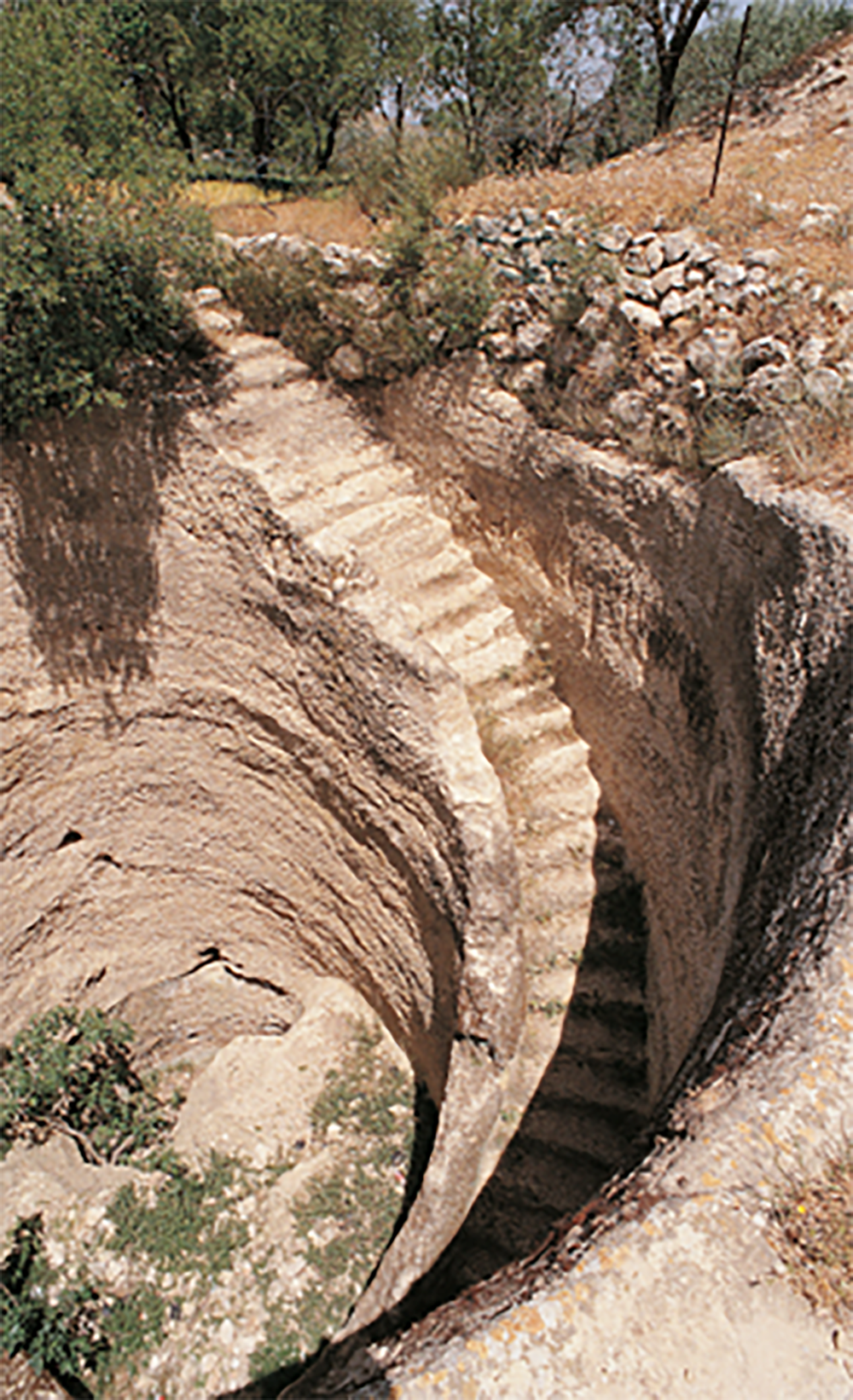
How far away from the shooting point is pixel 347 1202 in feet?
20.9

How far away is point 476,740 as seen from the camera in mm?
5820

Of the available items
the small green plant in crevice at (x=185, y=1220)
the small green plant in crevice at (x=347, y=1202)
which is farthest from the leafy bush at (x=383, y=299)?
the small green plant in crevice at (x=185, y=1220)

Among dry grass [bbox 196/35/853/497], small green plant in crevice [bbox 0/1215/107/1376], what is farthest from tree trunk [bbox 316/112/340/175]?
small green plant in crevice [bbox 0/1215/107/1376]

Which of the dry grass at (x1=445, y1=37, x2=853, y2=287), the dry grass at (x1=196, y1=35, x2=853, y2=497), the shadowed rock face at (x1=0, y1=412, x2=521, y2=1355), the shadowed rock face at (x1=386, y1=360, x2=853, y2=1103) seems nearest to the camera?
the shadowed rock face at (x1=386, y1=360, x2=853, y2=1103)

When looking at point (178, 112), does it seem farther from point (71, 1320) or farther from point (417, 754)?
point (71, 1320)

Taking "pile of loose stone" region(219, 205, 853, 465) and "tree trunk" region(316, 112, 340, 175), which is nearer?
"pile of loose stone" region(219, 205, 853, 465)

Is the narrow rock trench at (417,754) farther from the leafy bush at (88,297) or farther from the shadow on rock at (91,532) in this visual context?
the leafy bush at (88,297)

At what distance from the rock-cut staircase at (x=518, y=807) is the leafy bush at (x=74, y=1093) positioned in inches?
143

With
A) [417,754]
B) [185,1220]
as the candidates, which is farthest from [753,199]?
[185,1220]

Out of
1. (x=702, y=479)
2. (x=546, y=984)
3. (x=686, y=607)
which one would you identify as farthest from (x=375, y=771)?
(x=702, y=479)

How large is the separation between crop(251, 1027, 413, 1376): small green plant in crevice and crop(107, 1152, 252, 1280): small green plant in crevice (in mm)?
496

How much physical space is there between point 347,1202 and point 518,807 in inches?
128

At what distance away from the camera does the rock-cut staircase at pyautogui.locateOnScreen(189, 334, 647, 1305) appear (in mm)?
5316

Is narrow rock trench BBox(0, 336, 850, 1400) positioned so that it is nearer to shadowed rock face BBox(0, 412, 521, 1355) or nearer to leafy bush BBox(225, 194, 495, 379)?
shadowed rock face BBox(0, 412, 521, 1355)
